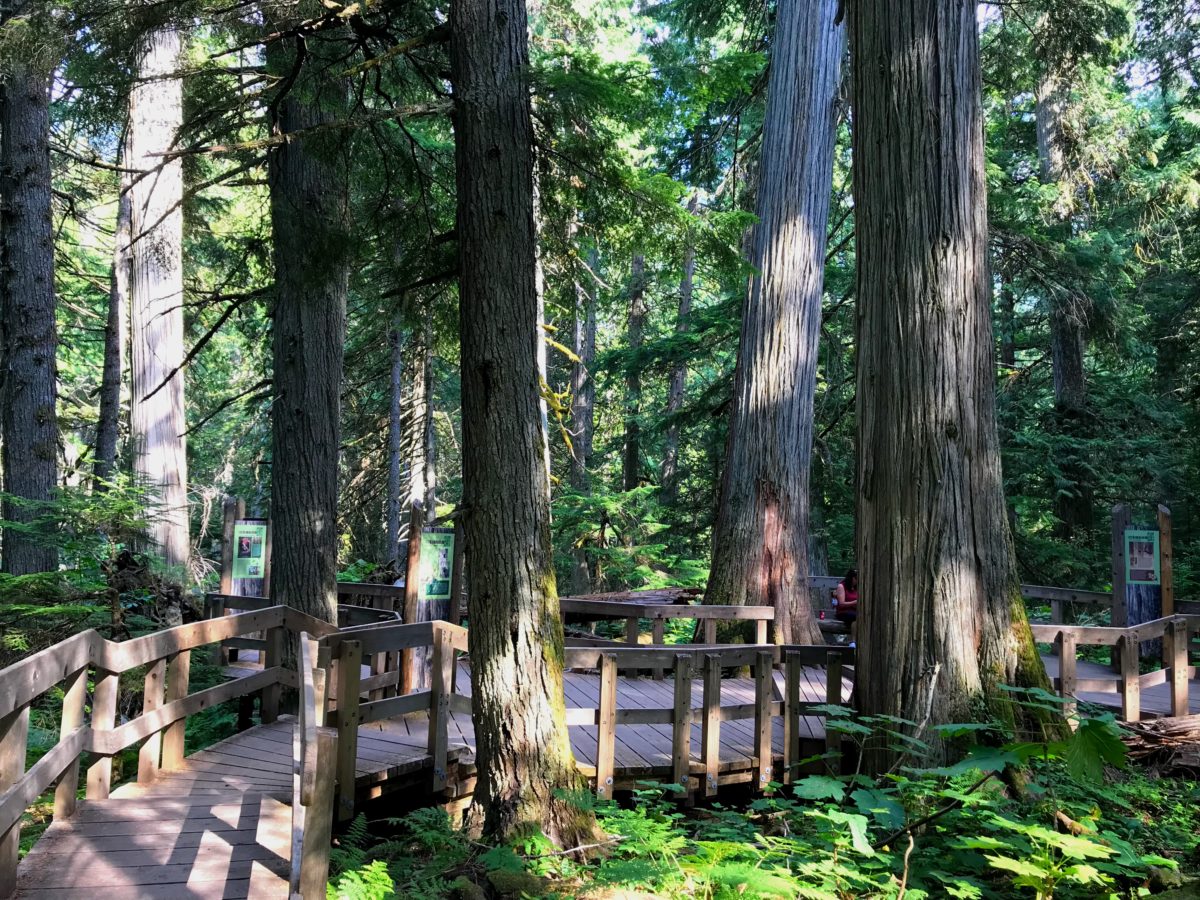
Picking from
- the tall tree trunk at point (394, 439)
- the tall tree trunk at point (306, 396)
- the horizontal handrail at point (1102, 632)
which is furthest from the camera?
the tall tree trunk at point (394, 439)

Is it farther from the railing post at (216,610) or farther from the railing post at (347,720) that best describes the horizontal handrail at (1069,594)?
the railing post at (216,610)

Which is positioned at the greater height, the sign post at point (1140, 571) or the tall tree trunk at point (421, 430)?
the tall tree trunk at point (421, 430)

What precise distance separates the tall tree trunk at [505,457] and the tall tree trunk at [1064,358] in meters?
11.7

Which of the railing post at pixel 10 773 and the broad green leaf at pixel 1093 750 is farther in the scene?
the railing post at pixel 10 773

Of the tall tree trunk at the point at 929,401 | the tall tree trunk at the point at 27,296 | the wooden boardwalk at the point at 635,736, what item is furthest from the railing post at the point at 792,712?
the tall tree trunk at the point at 27,296

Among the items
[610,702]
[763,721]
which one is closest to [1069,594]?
[763,721]

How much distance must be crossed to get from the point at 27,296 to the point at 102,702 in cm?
842

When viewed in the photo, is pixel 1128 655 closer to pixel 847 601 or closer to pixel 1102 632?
pixel 1102 632

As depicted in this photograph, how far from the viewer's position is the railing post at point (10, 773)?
12.6 ft

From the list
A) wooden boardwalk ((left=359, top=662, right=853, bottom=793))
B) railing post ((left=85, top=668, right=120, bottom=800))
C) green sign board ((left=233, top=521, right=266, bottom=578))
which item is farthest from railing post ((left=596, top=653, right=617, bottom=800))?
green sign board ((left=233, top=521, right=266, bottom=578))

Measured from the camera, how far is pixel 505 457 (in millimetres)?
5363

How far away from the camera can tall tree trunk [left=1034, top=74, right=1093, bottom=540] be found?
49.6ft

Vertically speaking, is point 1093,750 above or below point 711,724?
above

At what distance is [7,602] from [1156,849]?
8955mm
